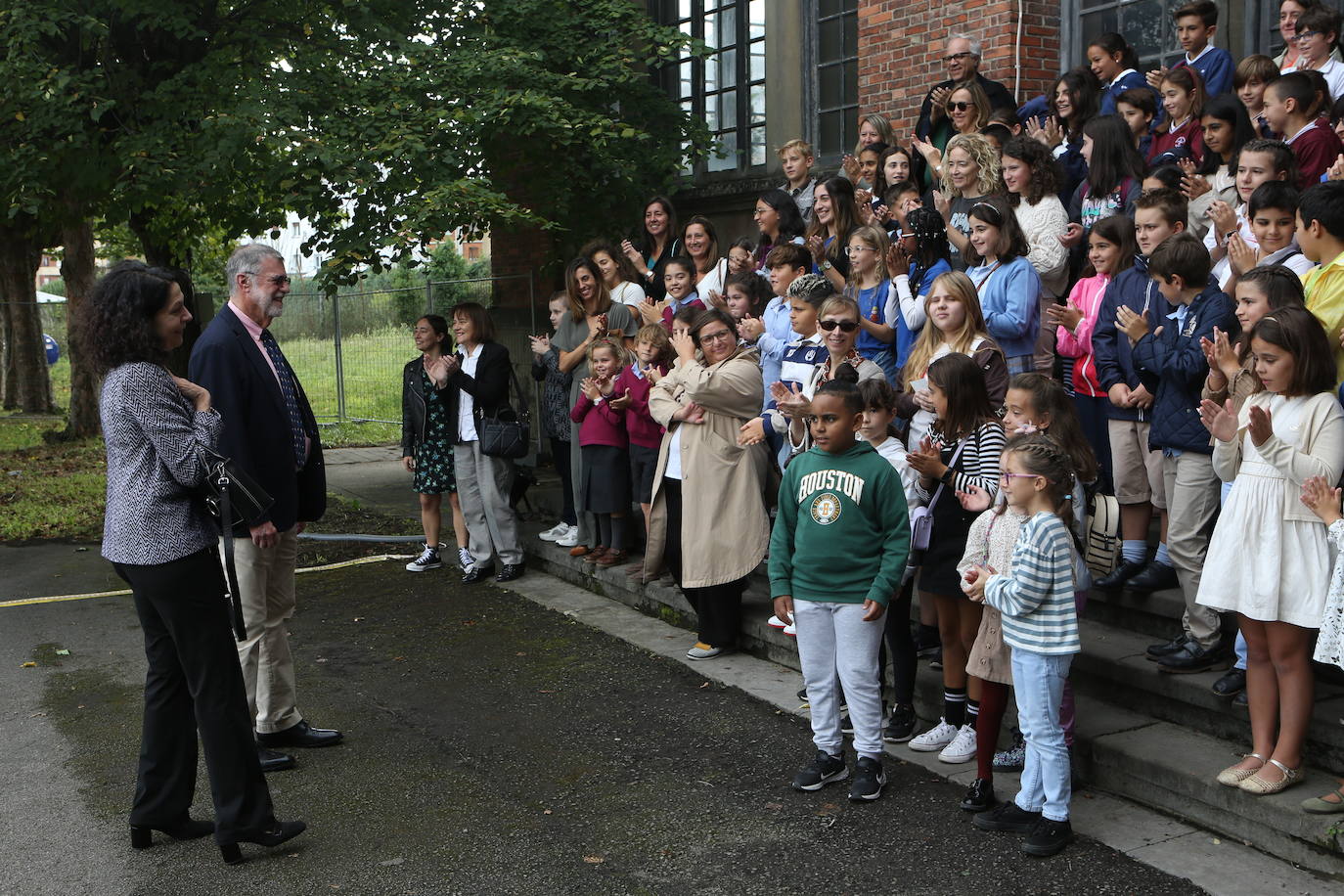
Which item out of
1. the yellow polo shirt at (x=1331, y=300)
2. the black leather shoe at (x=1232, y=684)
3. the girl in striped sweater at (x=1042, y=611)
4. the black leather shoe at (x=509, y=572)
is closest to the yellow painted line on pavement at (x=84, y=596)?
the black leather shoe at (x=509, y=572)

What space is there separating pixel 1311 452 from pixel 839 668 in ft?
6.57

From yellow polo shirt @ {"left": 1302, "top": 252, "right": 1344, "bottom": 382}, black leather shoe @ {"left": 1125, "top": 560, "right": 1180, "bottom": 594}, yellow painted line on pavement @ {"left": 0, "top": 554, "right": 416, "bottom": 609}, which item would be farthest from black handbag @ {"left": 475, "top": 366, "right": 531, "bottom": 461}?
yellow polo shirt @ {"left": 1302, "top": 252, "right": 1344, "bottom": 382}

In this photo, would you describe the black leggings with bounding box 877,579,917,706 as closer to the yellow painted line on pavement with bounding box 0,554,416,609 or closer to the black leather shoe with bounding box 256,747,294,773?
the black leather shoe with bounding box 256,747,294,773

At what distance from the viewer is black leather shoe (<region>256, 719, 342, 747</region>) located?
591 centimetres

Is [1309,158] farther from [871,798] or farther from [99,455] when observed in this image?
[99,455]

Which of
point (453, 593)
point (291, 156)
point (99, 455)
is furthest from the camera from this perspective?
point (99, 455)

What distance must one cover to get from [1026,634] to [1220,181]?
11.7ft

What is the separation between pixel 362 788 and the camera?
542 cm

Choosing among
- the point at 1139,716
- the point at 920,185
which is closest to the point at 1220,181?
the point at 920,185

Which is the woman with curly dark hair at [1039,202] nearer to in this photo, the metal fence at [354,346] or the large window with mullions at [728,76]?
the large window with mullions at [728,76]

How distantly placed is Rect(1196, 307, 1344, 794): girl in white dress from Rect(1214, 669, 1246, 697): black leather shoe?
0.34 metres

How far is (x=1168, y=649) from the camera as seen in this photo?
17.6ft

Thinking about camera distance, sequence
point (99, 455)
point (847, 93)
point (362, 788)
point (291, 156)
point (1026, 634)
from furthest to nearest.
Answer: point (99, 455), point (847, 93), point (291, 156), point (362, 788), point (1026, 634)

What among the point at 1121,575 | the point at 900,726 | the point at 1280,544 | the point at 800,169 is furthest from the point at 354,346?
the point at 1280,544
